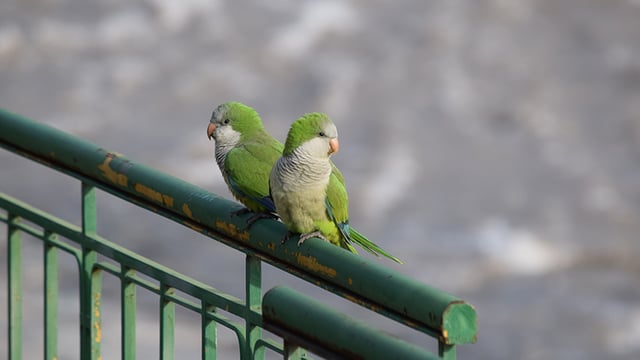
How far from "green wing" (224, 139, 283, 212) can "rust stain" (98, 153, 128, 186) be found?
23.8 inches

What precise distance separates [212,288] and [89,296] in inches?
15.1

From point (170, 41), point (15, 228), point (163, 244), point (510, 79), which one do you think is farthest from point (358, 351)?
point (170, 41)

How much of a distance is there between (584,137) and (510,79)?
80 cm

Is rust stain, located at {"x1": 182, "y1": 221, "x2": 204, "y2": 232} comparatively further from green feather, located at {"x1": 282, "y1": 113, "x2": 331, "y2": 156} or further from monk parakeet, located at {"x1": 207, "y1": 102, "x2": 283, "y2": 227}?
monk parakeet, located at {"x1": 207, "y1": 102, "x2": 283, "y2": 227}

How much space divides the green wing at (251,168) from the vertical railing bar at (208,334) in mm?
816

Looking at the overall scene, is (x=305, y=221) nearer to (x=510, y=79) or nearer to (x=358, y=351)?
(x=358, y=351)

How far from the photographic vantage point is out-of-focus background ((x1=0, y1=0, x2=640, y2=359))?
19.6 ft

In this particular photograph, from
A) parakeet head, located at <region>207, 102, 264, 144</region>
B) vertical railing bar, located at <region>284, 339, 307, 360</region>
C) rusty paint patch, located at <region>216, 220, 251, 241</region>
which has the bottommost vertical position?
vertical railing bar, located at <region>284, 339, 307, 360</region>

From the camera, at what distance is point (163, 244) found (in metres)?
6.46

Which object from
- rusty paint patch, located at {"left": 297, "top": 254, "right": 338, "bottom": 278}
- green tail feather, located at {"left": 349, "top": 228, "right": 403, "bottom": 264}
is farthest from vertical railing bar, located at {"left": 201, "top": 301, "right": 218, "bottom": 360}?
green tail feather, located at {"left": 349, "top": 228, "right": 403, "bottom": 264}

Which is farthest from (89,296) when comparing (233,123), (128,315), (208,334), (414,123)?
(414,123)

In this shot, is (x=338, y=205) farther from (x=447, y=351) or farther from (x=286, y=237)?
(x=447, y=351)

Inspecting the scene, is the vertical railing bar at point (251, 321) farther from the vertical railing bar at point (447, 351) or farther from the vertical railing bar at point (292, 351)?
the vertical railing bar at point (447, 351)

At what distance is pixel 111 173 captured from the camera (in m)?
2.43
